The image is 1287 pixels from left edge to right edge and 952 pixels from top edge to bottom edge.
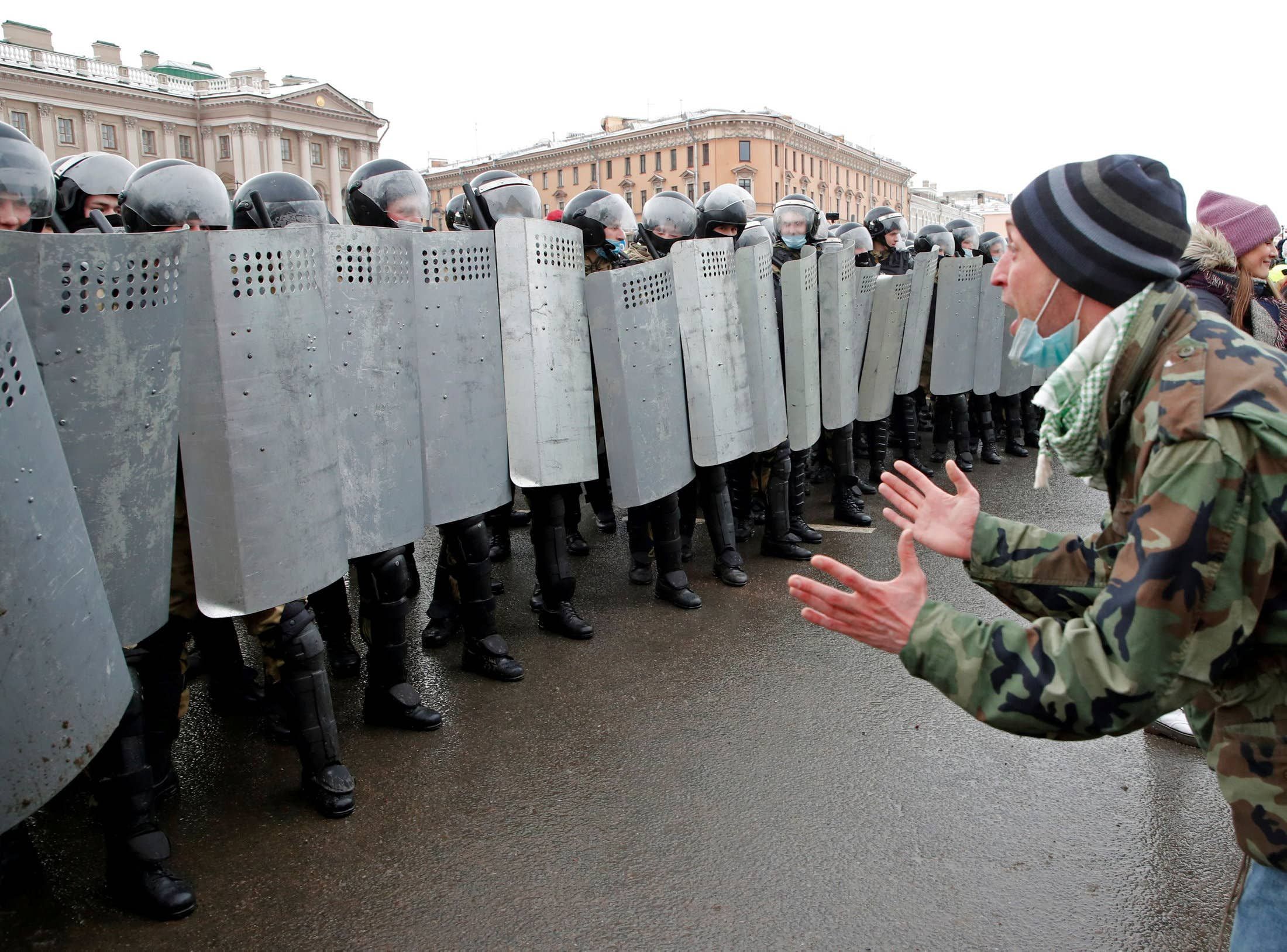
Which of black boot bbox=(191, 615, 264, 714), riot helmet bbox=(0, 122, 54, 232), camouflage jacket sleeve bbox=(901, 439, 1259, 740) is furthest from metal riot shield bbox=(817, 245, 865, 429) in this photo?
camouflage jacket sleeve bbox=(901, 439, 1259, 740)

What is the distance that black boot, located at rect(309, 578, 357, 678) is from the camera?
4316mm

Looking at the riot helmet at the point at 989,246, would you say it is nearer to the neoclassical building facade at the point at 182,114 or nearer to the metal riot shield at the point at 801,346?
the metal riot shield at the point at 801,346

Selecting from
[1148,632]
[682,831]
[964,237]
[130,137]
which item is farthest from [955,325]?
[130,137]

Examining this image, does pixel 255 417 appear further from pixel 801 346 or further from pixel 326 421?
pixel 801 346

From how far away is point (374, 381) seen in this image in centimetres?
341

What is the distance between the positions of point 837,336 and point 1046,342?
187 inches

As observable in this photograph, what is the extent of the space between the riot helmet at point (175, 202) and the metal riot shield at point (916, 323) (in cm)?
544

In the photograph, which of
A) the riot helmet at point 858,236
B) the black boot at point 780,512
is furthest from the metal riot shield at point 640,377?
the riot helmet at point 858,236

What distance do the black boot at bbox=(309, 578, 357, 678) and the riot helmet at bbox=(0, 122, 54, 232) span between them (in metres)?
1.96

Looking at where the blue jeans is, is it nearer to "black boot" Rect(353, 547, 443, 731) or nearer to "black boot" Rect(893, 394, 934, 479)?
"black boot" Rect(353, 547, 443, 731)

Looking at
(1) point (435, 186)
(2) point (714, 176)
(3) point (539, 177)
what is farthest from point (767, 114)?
(1) point (435, 186)

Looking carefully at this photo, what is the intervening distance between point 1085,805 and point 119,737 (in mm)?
2970

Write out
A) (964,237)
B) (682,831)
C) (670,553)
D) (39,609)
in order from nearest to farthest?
(39,609) < (682,831) < (670,553) < (964,237)

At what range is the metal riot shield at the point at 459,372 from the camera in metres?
3.68
